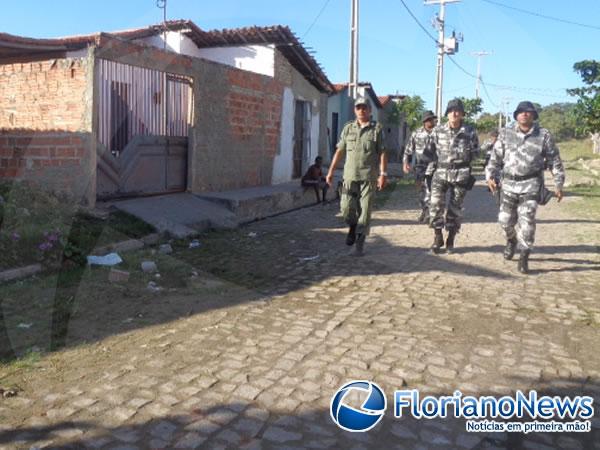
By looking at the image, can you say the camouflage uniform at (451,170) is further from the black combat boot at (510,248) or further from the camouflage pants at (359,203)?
the camouflage pants at (359,203)

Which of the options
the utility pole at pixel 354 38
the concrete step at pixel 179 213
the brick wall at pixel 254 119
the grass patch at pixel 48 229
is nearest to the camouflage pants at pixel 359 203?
the concrete step at pixel 179 213

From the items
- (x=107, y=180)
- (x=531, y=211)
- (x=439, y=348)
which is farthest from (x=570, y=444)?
(x=107, y=180)

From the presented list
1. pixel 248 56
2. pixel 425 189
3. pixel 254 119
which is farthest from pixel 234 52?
pixel 425 189

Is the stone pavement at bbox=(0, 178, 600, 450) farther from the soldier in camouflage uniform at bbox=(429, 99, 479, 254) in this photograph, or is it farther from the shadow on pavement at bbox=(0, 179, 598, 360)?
the soldier in camouflage uniform at bbox=(429, 99, 479, 254)

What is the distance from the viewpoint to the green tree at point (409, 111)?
3106 centimetres

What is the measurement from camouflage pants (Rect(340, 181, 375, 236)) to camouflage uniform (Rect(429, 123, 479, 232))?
33.5 inches

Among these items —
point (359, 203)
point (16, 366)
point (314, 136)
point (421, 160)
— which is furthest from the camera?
point (314, 136)

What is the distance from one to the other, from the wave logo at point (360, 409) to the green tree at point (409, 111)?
2899cm

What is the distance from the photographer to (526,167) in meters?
5.79

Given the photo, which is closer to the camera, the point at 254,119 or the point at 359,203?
the point at 359,203

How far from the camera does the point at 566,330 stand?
414cm

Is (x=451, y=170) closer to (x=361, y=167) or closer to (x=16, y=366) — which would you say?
(x=361, y=167)

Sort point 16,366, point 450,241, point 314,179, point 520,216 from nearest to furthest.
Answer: point 16,366, point 520,216, point 450,241, point 314,179

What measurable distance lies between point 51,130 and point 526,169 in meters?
5.92
